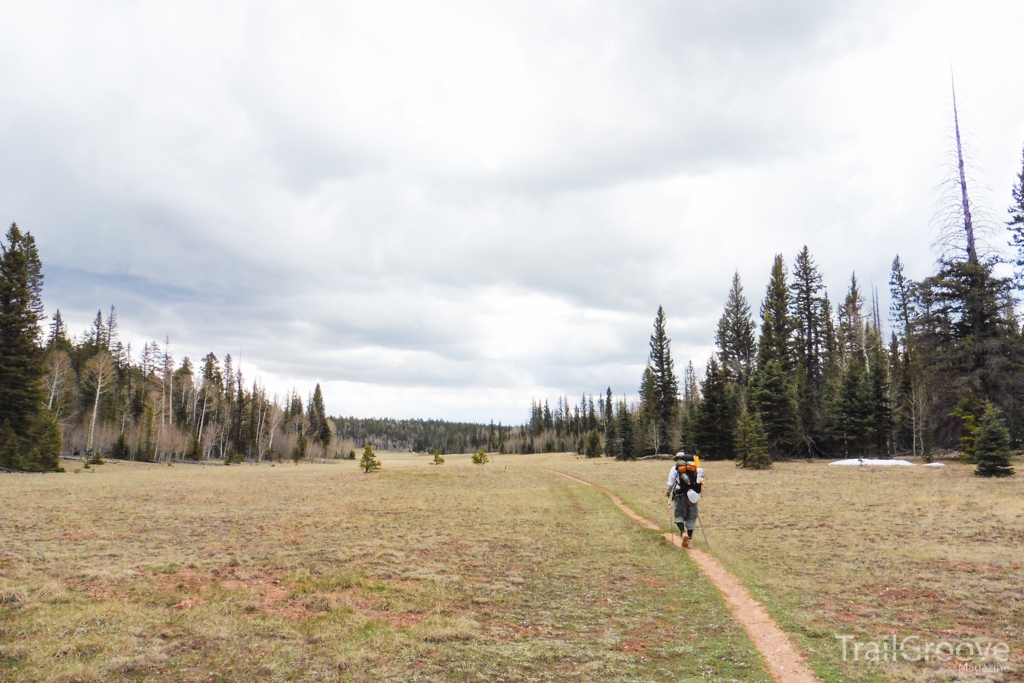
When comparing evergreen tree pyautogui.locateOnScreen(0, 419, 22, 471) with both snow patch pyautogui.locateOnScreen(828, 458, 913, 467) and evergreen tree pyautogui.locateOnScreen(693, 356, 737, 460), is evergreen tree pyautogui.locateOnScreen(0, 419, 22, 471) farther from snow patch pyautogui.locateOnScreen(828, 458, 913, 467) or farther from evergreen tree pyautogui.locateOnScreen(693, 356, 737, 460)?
snow patch pyautogui.locateOnScreen(828, 458, 913, 467)

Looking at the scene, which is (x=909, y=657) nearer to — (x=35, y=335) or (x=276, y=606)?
(x=276, y=606)

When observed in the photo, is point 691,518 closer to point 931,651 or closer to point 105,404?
point 931,651

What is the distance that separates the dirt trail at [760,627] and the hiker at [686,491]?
1350mm

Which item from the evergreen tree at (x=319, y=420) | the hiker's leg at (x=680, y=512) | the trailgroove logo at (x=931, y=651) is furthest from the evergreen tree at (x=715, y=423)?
the evergreen tree at (x=319, y=420)

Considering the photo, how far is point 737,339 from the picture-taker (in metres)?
69.1

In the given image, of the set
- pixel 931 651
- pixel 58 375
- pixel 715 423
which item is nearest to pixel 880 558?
pixel 931 651

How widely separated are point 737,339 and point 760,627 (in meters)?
65.9

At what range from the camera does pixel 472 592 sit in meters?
10.9

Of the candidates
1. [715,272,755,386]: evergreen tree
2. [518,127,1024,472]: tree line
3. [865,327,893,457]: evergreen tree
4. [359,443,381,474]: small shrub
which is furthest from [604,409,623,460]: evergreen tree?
[359,443,381,474]: small shrub

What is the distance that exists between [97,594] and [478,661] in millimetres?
7621

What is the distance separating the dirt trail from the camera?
6949 millimetres

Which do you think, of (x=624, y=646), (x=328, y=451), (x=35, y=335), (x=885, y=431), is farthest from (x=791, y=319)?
(x=328, y=451)

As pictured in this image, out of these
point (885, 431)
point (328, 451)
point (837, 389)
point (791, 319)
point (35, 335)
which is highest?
point (791, 319)

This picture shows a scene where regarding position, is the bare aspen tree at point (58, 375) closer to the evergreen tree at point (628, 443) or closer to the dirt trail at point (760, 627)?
the evergreen tree at point (628, 443)
